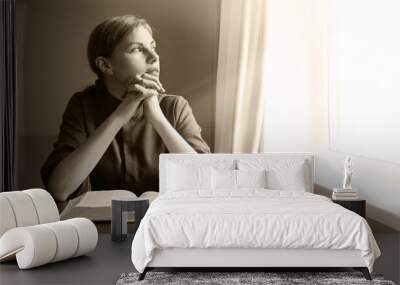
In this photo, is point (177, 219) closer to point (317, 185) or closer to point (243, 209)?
point (243, 209)

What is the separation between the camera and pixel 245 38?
873cm

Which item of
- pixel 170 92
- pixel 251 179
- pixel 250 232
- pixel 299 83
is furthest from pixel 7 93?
pixel 250 232

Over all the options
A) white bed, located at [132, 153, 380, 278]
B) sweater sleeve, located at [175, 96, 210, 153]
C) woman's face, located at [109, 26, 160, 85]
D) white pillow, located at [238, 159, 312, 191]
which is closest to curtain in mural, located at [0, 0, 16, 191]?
woman's face, located at [109, 26, 160, 85]

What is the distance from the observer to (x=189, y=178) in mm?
7730

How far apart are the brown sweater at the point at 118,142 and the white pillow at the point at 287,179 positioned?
1.31m

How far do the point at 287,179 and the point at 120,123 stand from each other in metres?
2.19

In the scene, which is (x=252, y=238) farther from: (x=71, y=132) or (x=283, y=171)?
(x=71, y=132)

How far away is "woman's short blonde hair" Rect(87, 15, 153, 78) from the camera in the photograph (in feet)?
28.8

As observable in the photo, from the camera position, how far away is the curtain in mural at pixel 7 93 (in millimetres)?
8266

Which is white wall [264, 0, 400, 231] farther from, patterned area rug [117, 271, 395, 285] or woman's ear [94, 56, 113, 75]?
patterned area rug [117, 271, 395, 285]

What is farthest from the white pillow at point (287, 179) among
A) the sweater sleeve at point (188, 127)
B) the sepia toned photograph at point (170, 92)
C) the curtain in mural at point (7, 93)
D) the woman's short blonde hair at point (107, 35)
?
the curtain in mural at point (7, 93)

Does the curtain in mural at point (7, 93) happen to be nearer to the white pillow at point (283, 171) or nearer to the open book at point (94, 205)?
the open book at point (94, 205)

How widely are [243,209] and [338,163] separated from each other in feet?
10.4

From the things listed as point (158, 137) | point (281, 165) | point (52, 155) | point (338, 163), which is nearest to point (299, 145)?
point (338, 163)
